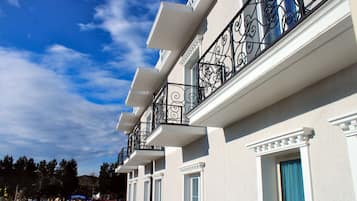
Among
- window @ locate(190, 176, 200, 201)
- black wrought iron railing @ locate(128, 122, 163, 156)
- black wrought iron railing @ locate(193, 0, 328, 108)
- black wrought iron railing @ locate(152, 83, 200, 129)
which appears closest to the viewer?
black wrought iron railing @ locate(193, 0, 328, 108)

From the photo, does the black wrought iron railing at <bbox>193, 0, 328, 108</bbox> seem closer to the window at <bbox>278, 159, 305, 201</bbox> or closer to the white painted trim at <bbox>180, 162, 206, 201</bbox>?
the window at <bbox>278, 159, 305, 201</bbox>

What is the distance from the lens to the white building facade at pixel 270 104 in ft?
10.7

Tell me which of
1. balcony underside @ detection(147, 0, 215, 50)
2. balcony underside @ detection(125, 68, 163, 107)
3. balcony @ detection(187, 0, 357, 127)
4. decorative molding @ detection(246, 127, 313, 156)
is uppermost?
balcony underside @ detection(147, 0, 215, 50)

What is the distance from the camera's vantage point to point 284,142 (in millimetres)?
4293

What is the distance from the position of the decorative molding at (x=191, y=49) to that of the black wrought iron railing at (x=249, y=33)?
86cm

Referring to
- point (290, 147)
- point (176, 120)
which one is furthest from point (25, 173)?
point (290, 147)

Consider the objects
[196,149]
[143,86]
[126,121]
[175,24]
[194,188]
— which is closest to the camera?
[196,149]

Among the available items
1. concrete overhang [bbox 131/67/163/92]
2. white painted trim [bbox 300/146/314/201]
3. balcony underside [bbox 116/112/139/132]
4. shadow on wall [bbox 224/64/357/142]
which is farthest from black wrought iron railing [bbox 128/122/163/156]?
Result: white painted trim [bbox 300/146/314/201]

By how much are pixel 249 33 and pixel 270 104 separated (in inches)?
63.2

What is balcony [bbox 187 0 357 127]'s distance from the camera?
288 centimetres

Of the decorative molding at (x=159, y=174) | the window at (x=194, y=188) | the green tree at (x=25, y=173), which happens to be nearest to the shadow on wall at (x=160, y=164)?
the decorative molding at (x=159, y=174)

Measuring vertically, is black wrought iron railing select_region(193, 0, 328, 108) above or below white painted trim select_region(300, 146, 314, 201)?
above

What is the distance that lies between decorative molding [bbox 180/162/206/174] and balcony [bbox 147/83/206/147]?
690 millimetres

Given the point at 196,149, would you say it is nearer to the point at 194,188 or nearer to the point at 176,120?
the point at 194,188
